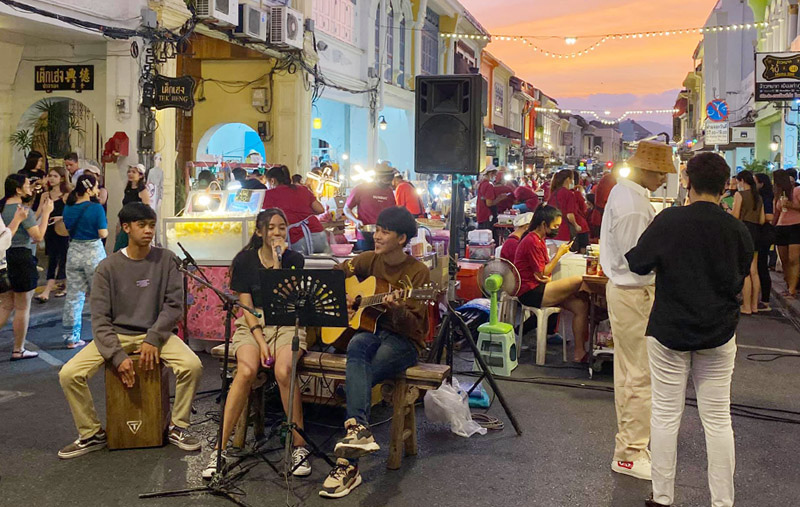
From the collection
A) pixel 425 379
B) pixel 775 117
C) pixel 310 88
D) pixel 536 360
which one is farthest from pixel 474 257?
pixel 775 117

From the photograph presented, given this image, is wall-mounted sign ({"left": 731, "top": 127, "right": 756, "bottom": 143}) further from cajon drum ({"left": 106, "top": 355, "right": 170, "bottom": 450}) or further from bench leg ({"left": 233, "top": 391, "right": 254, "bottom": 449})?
cajon drum ({"left": 106, "top": 355, "right": 170, "bottom": 450})

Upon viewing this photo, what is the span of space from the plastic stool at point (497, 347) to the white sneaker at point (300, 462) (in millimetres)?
2802

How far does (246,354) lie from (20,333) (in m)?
3.51

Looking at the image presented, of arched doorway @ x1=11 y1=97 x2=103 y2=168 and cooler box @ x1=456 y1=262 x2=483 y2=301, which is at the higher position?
arched doorway @ x1=11 y1=97 x2=103 y2=168

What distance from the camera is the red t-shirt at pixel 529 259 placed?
777 centimetres

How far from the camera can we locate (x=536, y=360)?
802 cm

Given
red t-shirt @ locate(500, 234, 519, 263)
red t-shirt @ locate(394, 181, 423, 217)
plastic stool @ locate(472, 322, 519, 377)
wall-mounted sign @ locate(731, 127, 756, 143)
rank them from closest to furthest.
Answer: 1. plastic stool @ locate(472, 322, 519, 377)
2. red t-shirt @ locate(500, 234, 519, 263)
3. red t-shirt @ locate(394, 181, 423, 217)
4. wall-mounted sign @ locate(731, 127, 756, 143)

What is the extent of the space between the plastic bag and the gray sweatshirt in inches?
75.5

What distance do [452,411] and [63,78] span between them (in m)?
10.8

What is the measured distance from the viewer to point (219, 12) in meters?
13.4

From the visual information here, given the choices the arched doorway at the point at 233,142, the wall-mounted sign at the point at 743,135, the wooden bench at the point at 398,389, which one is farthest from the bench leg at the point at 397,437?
the wall-mounted sign at the point at 743,135

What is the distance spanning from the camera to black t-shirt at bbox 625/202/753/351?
4.01 meters

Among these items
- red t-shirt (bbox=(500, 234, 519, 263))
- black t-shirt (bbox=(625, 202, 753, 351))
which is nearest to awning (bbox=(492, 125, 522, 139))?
red t-shirt (bbox=(500, 234, 519, 263))

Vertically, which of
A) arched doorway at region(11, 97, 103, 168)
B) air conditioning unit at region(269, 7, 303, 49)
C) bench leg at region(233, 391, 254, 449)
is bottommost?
bench leg at region(233, 391, 254, 449)
